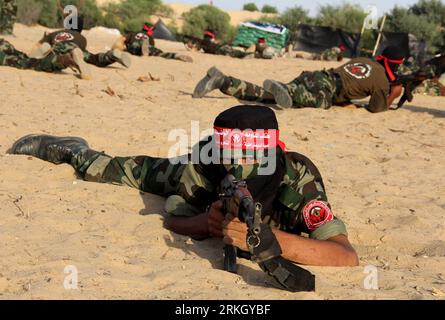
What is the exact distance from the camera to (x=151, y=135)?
17.5 ft

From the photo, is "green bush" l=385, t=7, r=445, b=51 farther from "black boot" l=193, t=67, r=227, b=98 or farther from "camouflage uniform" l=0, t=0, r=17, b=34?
"black boot" l=193, t=67, r=227, b=98

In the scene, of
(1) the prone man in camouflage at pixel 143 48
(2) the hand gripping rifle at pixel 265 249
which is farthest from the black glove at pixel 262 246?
(1) the prone man in camouflage at pixel 143 48

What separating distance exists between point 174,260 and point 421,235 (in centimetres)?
151

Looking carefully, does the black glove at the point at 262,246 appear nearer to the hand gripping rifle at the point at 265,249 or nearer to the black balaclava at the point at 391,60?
the hand gripping rifle at the point at 265,249

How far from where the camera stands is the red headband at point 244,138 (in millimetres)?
2746

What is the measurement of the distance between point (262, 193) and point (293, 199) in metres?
0.15

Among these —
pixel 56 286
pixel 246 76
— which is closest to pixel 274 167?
pixel 56 286

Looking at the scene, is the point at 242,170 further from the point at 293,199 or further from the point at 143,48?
the point at 143,48

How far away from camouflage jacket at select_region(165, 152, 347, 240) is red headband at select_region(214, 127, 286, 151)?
19 cm

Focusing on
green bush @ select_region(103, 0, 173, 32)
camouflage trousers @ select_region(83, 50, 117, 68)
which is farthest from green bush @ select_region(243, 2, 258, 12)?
camouflage trousers @ select_region(83, 50, 117, 68)

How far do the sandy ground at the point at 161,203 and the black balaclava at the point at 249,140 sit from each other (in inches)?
15.2
